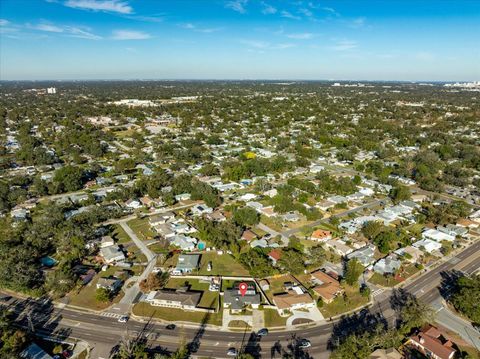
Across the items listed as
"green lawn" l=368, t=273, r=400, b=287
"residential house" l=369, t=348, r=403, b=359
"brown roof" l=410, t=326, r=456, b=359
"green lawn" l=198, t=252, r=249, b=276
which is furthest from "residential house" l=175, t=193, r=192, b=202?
"brown roof" l=410, t=326, r=456, b=359

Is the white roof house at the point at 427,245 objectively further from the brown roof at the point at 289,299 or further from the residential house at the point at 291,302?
the brown roof at the point at 289,299

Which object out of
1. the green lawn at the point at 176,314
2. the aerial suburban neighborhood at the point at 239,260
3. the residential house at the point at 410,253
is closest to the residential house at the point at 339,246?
the aerial suburban neighborhood at the point at 239,260

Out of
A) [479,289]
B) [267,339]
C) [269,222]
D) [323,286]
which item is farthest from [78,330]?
[479,289]

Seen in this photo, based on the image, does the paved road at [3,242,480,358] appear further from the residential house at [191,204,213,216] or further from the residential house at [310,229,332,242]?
the residential house at [191,204,213,216]

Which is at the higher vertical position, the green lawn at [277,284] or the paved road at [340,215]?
the paved road at [340,215]

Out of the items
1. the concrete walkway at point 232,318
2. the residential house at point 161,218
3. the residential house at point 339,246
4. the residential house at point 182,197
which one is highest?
the residential house at point 182,197
